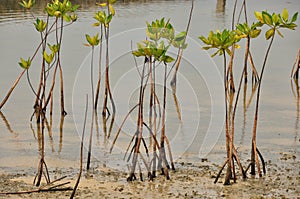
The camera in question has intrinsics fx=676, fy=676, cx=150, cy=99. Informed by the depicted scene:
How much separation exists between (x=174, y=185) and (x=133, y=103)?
2.96 meters

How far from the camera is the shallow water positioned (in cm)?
597

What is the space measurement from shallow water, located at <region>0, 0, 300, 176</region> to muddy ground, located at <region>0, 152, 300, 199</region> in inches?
12.1

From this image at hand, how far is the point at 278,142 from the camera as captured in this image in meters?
6.25

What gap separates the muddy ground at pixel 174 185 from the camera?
468 cm

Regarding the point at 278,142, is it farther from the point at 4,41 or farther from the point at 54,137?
the point at 4,41

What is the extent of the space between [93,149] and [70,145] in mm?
255

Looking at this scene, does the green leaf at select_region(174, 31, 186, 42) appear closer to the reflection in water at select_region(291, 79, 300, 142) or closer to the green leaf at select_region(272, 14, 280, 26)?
the green leaf at select_region(272, 14, 280, 26)

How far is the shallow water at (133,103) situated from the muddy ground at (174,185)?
0.31 m

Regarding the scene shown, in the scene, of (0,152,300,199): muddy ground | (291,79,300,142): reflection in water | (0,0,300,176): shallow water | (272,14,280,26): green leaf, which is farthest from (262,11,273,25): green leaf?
(291,79,300,142): reflection in water

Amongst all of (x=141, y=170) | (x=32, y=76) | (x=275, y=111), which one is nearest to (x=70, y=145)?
(x=141, y=170)

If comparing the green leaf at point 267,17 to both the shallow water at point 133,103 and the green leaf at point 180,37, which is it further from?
the shallow water at point 133,103

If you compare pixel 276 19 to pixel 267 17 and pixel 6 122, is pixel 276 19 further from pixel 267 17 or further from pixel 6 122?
pixel 6 122

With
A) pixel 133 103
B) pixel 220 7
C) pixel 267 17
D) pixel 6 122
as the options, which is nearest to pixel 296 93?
pixel 133 103

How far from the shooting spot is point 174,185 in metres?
4.90
